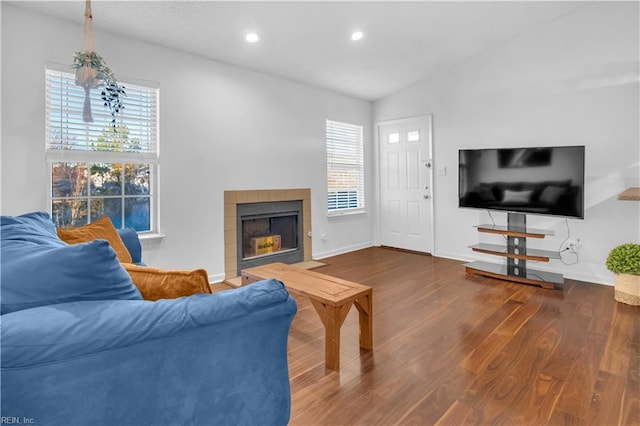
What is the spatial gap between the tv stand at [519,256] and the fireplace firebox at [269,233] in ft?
7.56

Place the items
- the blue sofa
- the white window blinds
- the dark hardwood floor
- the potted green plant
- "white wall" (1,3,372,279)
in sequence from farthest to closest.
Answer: the potted green plant
the white window blinds
"white wall" (1,3,372,279)
the dark hardwood floor
the blue sofa

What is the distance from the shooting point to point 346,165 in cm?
561

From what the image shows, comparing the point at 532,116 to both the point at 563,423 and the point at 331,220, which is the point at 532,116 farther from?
the point at 563,423

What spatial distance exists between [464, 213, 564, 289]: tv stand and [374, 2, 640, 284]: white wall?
1.44 feet

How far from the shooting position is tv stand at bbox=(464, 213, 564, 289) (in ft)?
12.1

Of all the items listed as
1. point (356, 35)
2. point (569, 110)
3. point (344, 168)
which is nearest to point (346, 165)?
point (344, 168)

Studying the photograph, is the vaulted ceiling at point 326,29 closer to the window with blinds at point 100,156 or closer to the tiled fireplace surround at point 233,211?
the window with blinds at point 100,156

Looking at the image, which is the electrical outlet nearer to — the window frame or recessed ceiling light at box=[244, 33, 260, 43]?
the window frame

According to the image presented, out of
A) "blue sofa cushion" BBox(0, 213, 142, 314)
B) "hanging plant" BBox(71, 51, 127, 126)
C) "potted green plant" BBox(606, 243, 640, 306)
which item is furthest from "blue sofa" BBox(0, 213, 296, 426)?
"potted green plant" BBox(606, 243, 640, 306)

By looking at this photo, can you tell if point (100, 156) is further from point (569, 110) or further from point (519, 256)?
point (569, 110)

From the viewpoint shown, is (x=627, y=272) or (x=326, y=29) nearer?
(x=627, y=272)

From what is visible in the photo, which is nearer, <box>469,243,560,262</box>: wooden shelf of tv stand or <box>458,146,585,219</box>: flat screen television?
<box>458,146,585,219</box>: flat screen television

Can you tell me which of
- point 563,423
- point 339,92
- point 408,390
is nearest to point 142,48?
point 339,92

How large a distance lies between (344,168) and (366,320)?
355 cm
